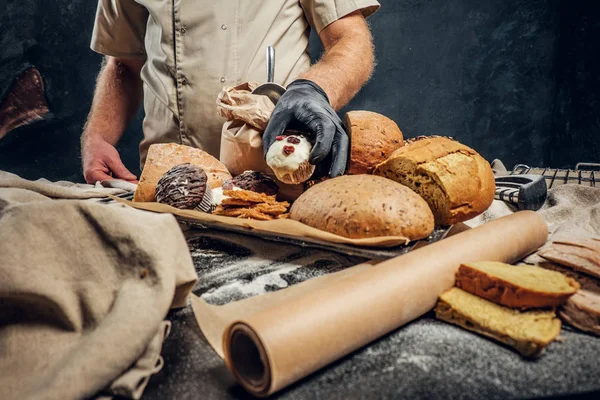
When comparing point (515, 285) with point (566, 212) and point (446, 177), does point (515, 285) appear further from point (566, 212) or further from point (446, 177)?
point (566, 212)

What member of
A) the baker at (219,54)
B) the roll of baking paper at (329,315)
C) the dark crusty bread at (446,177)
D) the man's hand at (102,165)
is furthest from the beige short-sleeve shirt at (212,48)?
the roll of baking paper at (329,315)

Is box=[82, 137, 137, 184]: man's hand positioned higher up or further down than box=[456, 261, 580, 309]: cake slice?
further down

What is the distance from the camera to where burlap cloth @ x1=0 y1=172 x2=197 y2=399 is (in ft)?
2.41

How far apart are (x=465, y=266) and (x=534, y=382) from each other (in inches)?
13.5

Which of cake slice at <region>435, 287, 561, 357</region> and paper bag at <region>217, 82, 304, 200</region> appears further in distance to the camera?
paper bag at <region>217, 82, 304, 200</region>

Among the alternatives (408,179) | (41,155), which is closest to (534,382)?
(408,179)

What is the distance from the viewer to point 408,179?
1.71m

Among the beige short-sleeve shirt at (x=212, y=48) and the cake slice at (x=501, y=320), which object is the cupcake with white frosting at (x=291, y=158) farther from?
the beige short-sleeve shirt at (x=212, y=48)

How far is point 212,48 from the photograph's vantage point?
2678 millimetres

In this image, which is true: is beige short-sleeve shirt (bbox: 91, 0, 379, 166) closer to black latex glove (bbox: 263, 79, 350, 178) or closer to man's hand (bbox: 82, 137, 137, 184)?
man's hand (bbox: 82, 137, 137, 184)

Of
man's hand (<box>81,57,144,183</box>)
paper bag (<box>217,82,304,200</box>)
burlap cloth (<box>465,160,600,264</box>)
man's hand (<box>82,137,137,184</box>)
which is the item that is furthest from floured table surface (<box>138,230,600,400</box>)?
man's hand (<box>81,57,144,183</box>)

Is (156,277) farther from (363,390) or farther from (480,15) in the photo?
(480,15)

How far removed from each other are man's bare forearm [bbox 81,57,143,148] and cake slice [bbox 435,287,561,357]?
302cm

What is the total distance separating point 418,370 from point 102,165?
8.82 feet
